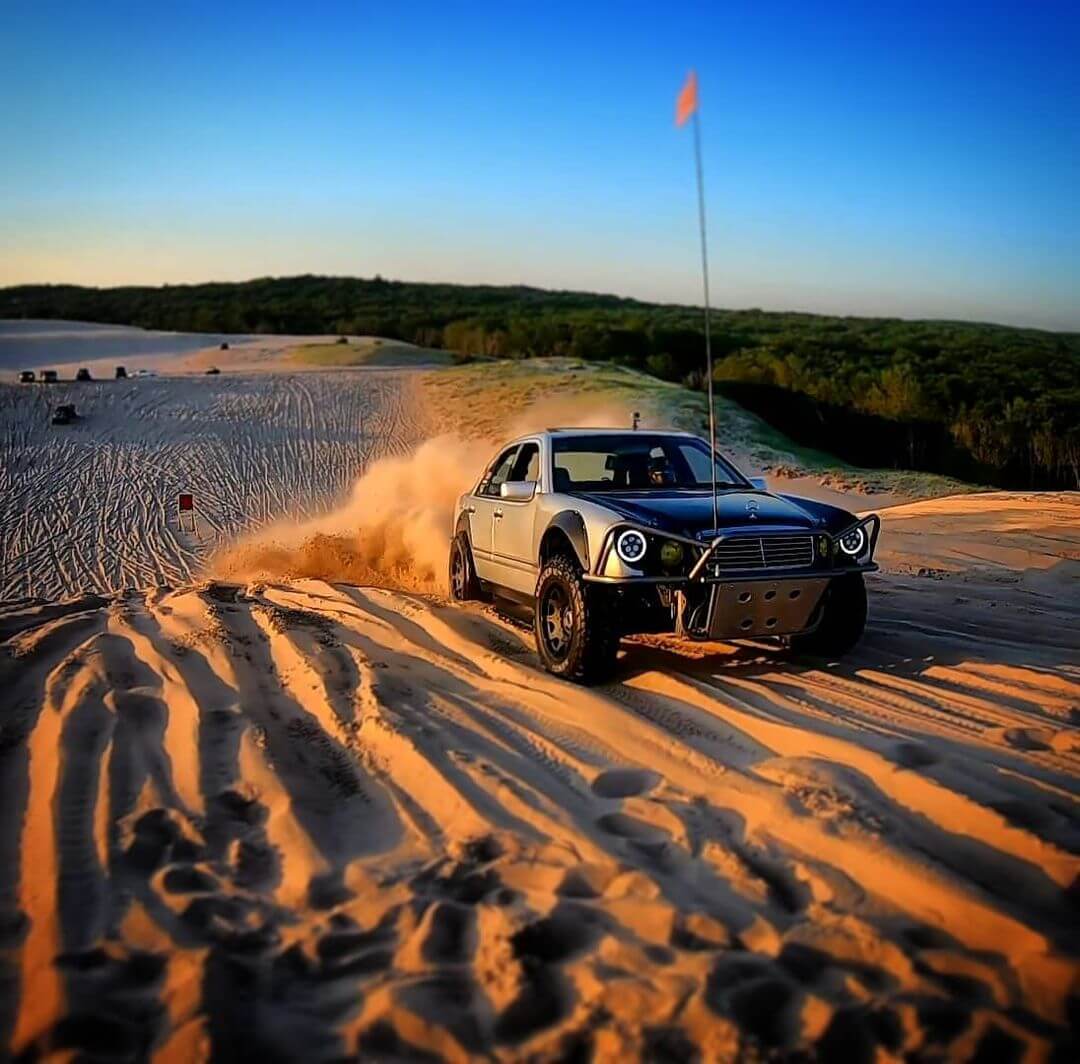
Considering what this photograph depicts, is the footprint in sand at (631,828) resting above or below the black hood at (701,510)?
below

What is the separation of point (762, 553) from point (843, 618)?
0.89 metres

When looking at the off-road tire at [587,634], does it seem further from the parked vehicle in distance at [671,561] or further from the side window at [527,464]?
the side window at [527,464]

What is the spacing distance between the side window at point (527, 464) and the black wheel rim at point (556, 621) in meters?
1.46

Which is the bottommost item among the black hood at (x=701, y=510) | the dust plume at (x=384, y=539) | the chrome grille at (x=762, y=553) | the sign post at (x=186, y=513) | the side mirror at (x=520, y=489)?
the sign post at (x=186, y=513)

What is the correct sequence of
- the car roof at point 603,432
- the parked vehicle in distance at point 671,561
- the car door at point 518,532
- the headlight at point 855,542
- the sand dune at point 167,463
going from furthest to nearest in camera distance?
the sand dune at point 167,463 < the car roof at point 603,432 < the car door at point 518,532 < the headlight at point 855,542 < the parked vehicle in distance at point 671,561

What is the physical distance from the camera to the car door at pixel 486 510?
328 inches

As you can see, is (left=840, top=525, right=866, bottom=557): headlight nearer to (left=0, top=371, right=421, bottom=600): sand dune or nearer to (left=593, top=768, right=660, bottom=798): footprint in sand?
(left=593, top=768, right=660, bottom=798): footprint in sand

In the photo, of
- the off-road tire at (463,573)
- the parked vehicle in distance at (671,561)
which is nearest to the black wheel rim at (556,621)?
the parked vehicle in distance at (671,561)

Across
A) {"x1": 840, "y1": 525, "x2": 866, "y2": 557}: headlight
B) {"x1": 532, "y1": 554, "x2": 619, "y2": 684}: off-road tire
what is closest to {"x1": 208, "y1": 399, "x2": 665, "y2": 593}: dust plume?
{"x1": 532, "y1": 554, "x2": 619, "y2": 684}: off-road tire

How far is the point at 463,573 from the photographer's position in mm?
9031

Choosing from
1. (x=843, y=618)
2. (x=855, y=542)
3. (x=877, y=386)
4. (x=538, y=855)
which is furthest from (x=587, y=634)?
(x=877, y=386)

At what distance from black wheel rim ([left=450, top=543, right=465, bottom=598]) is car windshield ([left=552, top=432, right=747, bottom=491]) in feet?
5.20

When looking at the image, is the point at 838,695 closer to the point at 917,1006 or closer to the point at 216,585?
the point at 917,1006

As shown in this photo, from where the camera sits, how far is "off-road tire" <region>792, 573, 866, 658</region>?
6.45m
